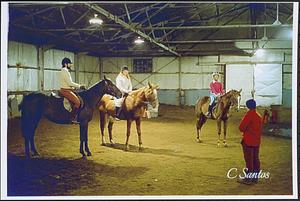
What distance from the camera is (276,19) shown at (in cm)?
352

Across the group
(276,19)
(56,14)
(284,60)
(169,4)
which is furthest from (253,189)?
(56,14)

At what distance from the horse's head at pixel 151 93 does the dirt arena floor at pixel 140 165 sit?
0.20 m

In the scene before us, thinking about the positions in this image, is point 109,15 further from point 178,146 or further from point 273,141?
point 273,141

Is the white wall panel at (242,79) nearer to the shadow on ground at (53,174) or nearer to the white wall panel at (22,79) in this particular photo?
the shadow on ground at (53,174)

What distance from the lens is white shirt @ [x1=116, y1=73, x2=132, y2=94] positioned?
3.79 m

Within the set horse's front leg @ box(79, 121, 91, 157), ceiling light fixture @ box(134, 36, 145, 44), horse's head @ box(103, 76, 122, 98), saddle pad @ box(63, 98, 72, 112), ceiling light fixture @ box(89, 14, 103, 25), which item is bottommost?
horse's front leg @ box(79, 121, 91, 157)

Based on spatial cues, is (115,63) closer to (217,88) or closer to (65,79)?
(65,79)

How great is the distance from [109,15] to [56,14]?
0.52m

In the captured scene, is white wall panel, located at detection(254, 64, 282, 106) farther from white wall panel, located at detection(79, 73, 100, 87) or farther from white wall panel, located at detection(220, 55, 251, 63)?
white wall panel, located at detection(79, 73, 100, 87)

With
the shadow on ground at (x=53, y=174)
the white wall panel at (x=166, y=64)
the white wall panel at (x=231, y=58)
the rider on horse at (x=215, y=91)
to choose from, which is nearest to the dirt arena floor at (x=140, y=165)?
the shadow on ground at (x=53, y=174)

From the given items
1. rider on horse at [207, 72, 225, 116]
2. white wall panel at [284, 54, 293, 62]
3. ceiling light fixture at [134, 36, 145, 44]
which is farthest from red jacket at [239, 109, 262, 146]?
ceiling light fixture at [134, 36, 145, 44]

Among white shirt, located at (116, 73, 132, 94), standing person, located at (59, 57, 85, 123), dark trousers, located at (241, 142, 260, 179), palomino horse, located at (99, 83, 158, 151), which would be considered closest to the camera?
dark trousers, located at (241, 142, 260, 179)

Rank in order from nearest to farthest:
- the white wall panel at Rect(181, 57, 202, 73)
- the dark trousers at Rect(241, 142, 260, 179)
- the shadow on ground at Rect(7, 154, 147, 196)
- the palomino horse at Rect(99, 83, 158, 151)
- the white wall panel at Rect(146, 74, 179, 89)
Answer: the shadow on ground at Rect(7, 154, 147, 196) → the dark trousers at Rect(241, 142, 260, 179) → the palomino horse at Rect(99, 83, 158, 151) → the white wall panel at Rect(146, 74, 179, 89) → the white wall panel at Rect(181, 57, 202, 73)

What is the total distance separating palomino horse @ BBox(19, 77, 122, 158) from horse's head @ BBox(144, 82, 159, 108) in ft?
0.80
